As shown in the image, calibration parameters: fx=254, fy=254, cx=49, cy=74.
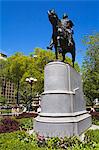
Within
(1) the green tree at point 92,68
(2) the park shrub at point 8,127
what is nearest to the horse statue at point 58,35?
(2) the park shrub at point 8,127

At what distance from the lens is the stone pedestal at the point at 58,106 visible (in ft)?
36.1

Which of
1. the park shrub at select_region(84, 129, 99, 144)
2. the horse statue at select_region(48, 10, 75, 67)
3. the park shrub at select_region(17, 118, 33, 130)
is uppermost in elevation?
the horse statue at select_region(48, 10, 75, 67)

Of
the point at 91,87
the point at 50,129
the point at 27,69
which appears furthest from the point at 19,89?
the point at 50,129

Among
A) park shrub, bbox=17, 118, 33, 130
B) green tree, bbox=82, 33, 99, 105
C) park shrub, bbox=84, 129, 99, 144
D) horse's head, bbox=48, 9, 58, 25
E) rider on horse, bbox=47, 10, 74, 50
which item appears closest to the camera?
park shrub, bbox=84, 129, 99, 144

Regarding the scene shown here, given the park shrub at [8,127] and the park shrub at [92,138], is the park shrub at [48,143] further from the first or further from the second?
the park shrub at [8,127]

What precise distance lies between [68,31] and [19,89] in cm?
3416

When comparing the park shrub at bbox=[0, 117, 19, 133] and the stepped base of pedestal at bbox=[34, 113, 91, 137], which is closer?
the stepped base of pedestal at bbox=[34, 113, 91, 137]

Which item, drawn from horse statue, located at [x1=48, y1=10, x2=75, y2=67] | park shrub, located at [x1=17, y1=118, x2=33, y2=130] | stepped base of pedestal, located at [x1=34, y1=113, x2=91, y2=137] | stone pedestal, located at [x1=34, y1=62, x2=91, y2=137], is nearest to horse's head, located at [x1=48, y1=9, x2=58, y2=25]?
horse statue, located at [x1=48, y1=10, x2=75, y2=67]

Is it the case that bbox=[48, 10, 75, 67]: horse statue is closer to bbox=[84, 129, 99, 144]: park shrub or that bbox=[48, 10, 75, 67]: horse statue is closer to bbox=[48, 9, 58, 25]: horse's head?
bbox=[48, 9, 58, 25]: horse's head

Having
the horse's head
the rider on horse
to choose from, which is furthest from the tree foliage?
the horse's head

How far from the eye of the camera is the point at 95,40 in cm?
3353

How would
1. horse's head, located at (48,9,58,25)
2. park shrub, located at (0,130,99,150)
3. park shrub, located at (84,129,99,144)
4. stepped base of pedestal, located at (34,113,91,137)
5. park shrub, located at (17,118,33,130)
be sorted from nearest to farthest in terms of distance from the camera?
park shrub, located at (0,130,99,150) < park shrub, located at (84,129,99,144) < stepped base of pedestal, located at (34,113,91,137) < horse's head, located at (48,9,58,25) < park shrub, located at (17,118,33,130)

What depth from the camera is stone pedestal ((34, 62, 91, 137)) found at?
11008 millimetres

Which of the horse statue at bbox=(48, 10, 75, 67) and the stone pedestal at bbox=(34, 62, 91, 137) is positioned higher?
the horse statue at bbox=(48, 10, 75, 67)
